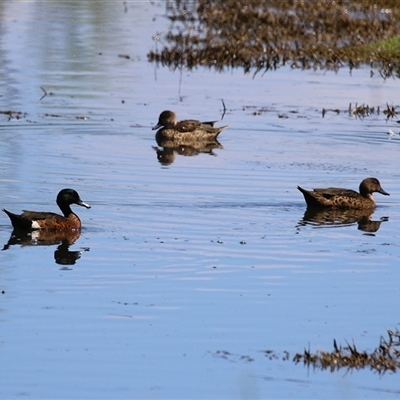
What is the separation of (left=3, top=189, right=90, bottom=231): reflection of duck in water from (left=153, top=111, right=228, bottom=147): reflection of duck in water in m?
6.66

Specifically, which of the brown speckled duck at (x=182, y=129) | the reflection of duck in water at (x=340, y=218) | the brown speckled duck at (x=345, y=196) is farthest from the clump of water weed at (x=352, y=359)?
the brown speckled duck at (x=182, y=129)

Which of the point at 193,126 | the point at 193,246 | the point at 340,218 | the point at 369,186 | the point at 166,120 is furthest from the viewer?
the point at 193,126

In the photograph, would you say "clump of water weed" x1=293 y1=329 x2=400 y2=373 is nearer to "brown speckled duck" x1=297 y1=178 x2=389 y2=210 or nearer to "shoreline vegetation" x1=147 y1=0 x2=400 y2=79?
"brown speckled duck" x1=297 y1=178 x2=389 y2=210

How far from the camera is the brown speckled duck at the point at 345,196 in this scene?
15.3m

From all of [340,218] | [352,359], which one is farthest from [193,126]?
[352,359]

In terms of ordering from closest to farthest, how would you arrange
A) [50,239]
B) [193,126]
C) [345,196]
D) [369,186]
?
1. [50,239]
2. [345,196]
3. [369,186]
4. [193,126]

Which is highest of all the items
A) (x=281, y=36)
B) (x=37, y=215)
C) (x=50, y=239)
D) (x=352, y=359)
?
(x=352, y=359)

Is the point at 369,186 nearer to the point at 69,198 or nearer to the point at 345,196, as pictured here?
the point at 345,196

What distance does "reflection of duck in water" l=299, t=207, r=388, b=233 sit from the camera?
14.6m

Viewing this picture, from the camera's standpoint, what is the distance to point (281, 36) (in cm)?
3259

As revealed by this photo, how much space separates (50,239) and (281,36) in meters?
20.0

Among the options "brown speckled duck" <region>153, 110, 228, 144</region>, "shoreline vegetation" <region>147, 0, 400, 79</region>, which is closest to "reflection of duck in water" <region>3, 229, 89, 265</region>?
"brown speckled duck" <region>153, 110, 228, 144</region>

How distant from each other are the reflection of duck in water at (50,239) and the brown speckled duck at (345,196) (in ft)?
10.4

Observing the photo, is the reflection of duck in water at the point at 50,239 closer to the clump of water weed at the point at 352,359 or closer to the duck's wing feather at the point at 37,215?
the duck's wing feather at the point at 37,215
